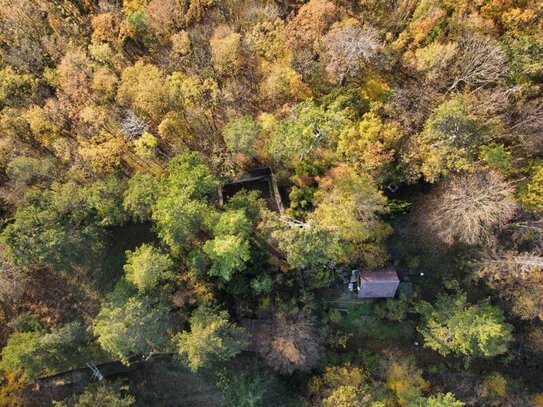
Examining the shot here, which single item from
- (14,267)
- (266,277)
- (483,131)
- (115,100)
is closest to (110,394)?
(14,267)

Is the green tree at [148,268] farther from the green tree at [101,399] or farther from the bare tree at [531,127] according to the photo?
the bare tree at [531,127]

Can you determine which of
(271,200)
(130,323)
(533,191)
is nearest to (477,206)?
(533,191)

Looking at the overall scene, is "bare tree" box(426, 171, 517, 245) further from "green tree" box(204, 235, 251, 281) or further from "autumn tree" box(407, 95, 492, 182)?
"green tree" box(204, 235, 251, 281)

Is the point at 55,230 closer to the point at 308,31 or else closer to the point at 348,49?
the point at 308,31

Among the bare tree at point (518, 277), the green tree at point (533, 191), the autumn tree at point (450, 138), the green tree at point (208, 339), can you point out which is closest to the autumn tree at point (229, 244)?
the green tree at point (208, 339)

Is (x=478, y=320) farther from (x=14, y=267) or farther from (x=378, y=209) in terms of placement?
(x=14, y=267)

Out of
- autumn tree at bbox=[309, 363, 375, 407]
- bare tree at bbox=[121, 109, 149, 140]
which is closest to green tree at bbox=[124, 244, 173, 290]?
bare tree at bbox=[121, 109, 149, 140]
